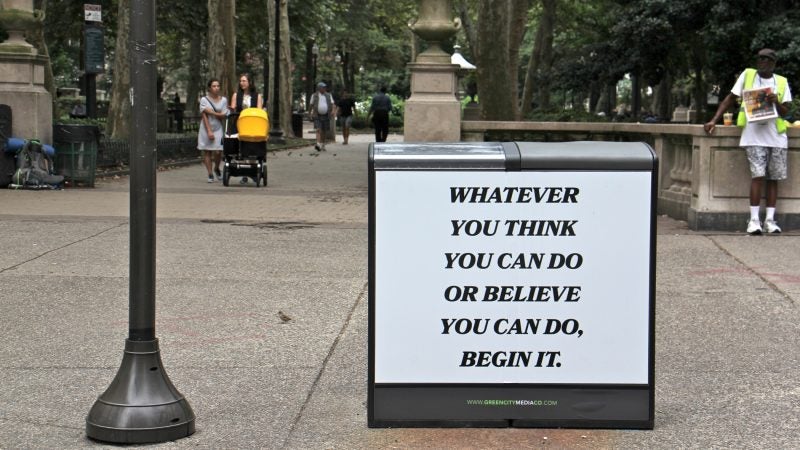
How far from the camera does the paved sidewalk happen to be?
521cm

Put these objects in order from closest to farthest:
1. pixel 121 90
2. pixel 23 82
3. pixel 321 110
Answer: pixel 23 82 → pixel 121 90 → pixel 321 110

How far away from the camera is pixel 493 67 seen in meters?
21.2

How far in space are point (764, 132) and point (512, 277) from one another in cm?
752

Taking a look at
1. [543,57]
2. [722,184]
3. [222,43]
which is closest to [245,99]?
[722,184]

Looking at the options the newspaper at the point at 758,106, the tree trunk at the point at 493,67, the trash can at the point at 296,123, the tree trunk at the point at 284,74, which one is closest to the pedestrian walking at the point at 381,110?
the tree trunk at the point at 493,67

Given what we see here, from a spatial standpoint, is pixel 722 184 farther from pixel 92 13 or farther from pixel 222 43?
pixel 222 43

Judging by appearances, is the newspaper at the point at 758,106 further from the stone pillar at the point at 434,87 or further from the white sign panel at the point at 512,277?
the white sign panel at the point at 512,277

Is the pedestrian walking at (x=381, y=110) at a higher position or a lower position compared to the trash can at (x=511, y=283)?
higher

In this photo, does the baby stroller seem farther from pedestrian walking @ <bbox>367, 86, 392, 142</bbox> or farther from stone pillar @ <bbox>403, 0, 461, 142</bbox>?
pedestrian walking @ <bbox>367, 86, 392, 142</bbox>

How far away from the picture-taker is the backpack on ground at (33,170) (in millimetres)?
15688

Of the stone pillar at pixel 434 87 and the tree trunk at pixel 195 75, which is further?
the tree trunk at pixel 195 75

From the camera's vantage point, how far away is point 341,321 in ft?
25.2

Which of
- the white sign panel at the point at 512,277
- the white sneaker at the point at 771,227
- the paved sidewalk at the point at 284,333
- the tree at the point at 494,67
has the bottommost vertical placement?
the paved sidewalk at the point at 284,333

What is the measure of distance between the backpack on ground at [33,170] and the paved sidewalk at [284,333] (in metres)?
2.71
